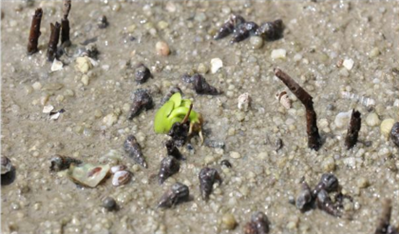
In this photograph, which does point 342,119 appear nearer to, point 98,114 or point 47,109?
point 98,114

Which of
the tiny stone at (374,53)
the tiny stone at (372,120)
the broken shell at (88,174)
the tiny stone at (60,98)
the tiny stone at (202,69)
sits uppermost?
the tiny stone at (374,53)

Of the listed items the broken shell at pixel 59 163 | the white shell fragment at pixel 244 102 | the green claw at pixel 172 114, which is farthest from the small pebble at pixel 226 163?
the broken shell at pixel 59 163

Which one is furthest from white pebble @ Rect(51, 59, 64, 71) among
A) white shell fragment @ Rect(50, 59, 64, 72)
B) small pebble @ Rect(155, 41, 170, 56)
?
small pebble @ Rect(155, 41, 170, 56)

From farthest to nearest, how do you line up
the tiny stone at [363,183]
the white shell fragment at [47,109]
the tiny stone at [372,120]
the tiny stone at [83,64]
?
the tiny stone at [83,64]
the white shell fragment at [47,109]
the tiny stone at [372,120]
the tiny stone at [363,183]

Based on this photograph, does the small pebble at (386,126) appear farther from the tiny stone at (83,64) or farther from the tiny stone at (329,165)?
the tiny stone at (83,64)

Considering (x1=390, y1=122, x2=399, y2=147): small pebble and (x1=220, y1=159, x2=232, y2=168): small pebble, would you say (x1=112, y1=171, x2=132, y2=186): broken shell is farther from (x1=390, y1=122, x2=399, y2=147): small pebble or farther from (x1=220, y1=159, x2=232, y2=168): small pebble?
(x1=390, y1=122, x2=399, y2=147): small pebble
